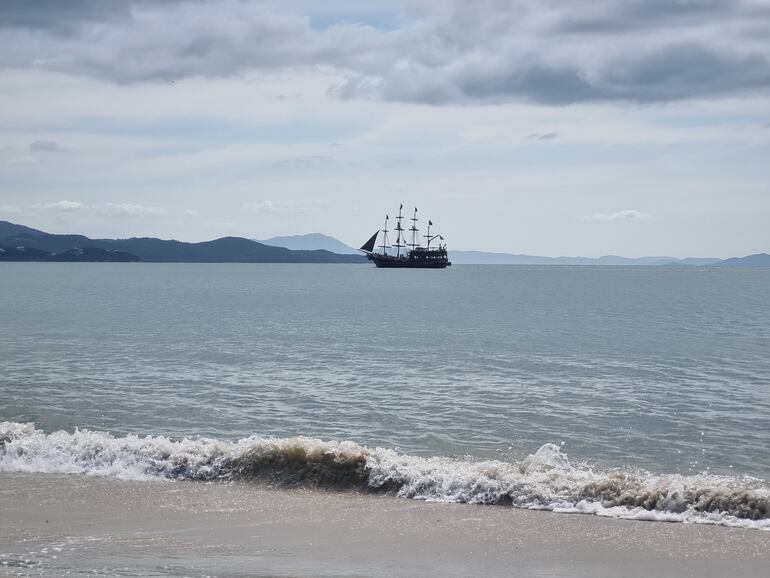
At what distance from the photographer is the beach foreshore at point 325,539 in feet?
38.7

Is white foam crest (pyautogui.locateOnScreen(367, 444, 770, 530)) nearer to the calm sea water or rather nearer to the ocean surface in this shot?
the ocean surface

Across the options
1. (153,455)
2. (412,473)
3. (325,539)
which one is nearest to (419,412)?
(412,473)

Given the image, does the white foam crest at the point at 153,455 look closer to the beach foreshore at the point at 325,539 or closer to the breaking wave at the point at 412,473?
the breaking wave at the point at 412,473

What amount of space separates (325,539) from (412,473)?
4.10m

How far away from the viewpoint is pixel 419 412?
1015 inches

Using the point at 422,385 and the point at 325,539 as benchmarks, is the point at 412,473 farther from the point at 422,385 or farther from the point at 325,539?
the point at 422,385

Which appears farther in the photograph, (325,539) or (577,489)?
(577,489)

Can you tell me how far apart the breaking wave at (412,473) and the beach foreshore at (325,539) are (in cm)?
55

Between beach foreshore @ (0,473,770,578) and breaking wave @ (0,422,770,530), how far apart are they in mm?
552

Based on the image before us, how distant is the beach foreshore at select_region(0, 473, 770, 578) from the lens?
11805 millimetres

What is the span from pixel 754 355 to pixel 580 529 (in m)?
33.3

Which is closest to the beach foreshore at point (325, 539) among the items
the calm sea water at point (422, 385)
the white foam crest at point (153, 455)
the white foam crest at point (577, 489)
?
the white foam crest at point (577, 489)

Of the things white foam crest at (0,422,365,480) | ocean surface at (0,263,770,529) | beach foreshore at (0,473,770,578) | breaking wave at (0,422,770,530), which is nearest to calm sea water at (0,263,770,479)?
ocean surface at (0,263,770,529)

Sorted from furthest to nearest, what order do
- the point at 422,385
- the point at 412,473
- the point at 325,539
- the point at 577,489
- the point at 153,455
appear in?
the point at 422,385
the point at 153,455
the point at 412,473
the point at 577,489
the point at 325,539
